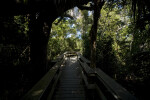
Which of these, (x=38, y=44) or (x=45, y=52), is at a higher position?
(x=38, y=44)

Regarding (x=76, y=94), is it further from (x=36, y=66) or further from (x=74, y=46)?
(x=74, y=46)

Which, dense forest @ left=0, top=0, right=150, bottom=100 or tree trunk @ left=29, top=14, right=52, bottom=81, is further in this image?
tree trunk @ left=29, top=14, right=52, bottom=81

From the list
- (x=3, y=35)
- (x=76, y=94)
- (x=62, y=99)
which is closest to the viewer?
(x=3, y=35)

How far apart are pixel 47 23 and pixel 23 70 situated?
3066mm

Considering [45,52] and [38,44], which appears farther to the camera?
[45,52]

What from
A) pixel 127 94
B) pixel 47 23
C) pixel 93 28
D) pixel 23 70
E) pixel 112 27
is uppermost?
pixel 112 27

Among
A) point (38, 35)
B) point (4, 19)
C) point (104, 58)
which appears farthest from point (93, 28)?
point (104, 58)

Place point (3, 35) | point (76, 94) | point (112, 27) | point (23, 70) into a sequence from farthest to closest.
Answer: point (112, 27)
point (23, 70)
point (76, 94)
point (3, 35)

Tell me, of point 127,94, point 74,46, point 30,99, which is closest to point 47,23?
point 30,99

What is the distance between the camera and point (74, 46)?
21.3 metres

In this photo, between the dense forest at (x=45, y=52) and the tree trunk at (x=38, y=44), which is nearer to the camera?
the dense forest at (x=45, y=52)

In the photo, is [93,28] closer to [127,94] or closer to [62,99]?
[127,94]

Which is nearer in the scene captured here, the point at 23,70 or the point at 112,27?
the point at 23,70

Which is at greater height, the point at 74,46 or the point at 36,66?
the point at 74,46
